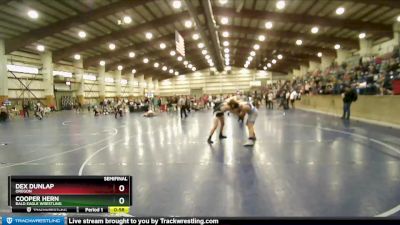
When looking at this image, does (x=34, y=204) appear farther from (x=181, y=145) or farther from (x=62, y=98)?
(x=62, y=98)

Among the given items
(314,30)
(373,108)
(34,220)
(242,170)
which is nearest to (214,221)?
(34,220)

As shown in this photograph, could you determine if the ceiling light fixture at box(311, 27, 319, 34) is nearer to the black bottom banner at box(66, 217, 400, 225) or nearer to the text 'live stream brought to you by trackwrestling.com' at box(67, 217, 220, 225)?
the black bottom banner at box(66, 217, 400, 225)

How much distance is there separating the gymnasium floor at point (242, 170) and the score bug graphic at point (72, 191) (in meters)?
2.00

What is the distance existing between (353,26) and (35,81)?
120 feet

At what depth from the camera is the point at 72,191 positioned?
8.07 ft

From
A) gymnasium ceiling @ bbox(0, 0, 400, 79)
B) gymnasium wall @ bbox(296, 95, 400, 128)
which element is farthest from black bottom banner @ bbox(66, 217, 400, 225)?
gymnasium ceiling @ bbox(0, 0, 400, 79)

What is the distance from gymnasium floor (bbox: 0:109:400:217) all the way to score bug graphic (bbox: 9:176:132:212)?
2.00 metres

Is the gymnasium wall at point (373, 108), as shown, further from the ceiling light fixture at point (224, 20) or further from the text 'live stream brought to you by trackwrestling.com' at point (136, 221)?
the text 'live stream brought to you by trackwrestling.com' at point (136, 221)

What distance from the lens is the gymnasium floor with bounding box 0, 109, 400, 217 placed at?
14.8ft

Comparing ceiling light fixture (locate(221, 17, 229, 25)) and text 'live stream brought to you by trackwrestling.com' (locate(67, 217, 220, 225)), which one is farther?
ceiling light fixture (locate(221, 17, 229, 25))

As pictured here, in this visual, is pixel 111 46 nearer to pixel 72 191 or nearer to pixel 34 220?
pixel 72 191

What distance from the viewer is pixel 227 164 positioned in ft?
24.1

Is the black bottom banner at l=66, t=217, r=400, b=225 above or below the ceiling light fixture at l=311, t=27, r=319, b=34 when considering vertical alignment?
below

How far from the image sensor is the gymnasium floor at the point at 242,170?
4500 millimetres
